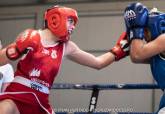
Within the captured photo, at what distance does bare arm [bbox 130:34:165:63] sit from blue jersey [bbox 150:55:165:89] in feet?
0.16

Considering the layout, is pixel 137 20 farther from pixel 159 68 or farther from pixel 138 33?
pixel 159 68

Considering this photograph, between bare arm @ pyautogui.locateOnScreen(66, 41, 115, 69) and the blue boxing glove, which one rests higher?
the blue boxing glove

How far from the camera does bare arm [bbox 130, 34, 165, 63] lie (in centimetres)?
183

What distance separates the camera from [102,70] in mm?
4637

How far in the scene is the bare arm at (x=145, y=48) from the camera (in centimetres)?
183

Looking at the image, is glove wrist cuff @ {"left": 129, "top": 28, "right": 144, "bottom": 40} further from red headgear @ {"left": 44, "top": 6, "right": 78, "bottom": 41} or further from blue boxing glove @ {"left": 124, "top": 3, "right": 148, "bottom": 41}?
red headgear @ {"left": 44, "top": 6, "right": 78, "bottom": 41}

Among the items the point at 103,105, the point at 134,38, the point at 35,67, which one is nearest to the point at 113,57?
the point at 134,38

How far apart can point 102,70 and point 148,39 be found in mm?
2669

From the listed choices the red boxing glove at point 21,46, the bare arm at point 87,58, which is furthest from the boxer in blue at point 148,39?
the red boxing glove at point 21,46

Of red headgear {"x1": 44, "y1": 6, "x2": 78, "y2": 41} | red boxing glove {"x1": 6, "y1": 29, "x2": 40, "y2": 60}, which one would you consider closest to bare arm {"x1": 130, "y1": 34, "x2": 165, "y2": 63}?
red headgear {"x1": 44, "y1": 6, "x2": 78, "y2": 41}

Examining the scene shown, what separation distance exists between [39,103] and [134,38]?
1.72 ft

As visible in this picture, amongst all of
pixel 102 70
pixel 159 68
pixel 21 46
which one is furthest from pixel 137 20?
pixel 102 70

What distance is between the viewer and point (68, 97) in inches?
184

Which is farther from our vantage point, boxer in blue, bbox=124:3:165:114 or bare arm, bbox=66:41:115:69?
bare arm, bbox=66:41:115:69
